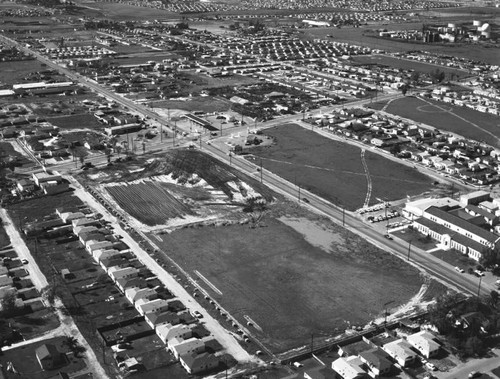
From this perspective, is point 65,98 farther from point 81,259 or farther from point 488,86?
point 488,86

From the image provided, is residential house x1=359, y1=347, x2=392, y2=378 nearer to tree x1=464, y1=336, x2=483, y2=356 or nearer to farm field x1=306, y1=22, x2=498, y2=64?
tree x1=464, y1=336, x2=483, y2=356

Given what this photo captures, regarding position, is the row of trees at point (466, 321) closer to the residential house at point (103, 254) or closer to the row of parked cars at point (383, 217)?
the row of parked cars at point (383, 217)

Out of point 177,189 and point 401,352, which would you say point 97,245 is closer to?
point 177,189

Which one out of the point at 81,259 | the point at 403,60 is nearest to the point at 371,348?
the point at 81,259

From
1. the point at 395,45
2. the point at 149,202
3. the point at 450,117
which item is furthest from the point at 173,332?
the point at 395,45

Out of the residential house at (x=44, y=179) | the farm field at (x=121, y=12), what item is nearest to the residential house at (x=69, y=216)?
the residential house at (x=44, y=179)

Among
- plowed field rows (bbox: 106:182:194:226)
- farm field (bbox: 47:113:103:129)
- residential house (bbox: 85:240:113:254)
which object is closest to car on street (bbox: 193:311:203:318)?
residential house (bbox: 85:240:113:254)

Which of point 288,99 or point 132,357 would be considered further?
point 288,99
